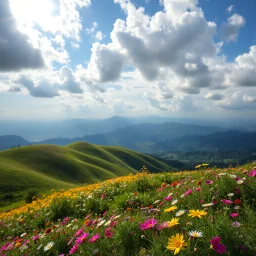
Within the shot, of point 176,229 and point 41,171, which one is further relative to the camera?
point 41,171

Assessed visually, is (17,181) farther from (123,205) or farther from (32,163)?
(123,205)

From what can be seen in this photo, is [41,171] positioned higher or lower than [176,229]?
lower

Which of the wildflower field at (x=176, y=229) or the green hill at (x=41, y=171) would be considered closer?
the wildflower field at (x=176, y=229)

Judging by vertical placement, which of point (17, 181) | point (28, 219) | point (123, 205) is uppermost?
point (123, 205)

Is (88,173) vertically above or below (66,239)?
below

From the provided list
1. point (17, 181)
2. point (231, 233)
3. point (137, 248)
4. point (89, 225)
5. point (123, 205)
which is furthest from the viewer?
point (17, 181)

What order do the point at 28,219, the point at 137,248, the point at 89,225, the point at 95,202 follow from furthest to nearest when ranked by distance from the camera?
the point at 28,219 → the point at 95,202 → the point at 89,225 → the point at 137,248

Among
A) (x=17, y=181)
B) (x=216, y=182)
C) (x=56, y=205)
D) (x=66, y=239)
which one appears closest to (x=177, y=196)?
(x=216, y=182)

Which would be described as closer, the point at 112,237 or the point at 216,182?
the point at 112,237

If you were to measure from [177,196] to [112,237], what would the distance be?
83.1 inches

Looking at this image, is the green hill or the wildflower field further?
the green hill

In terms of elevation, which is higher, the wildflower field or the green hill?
the wildflower field

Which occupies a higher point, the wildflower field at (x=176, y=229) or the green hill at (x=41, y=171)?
the wildflower field at (x=176, y=229)

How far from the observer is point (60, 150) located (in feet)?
411
